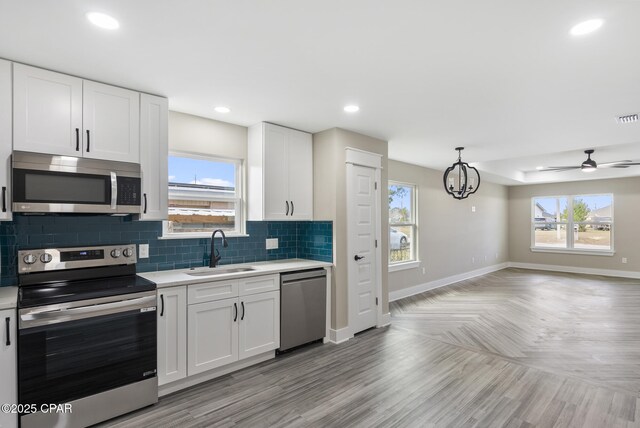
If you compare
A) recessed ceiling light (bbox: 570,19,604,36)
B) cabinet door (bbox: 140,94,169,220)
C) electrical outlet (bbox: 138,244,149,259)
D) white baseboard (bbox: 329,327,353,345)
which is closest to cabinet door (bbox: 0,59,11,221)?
cabinet door (bbox: 140,94,169,220)

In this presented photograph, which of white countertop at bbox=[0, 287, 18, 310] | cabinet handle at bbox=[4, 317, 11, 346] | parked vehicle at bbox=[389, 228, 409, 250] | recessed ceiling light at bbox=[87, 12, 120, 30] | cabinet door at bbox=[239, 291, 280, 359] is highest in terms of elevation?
recessed ceiling light at bbox=[87, 12, 120, 30]

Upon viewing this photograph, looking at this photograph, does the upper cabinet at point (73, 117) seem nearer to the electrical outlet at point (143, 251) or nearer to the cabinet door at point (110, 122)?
the cabinet door at point (110, 122)

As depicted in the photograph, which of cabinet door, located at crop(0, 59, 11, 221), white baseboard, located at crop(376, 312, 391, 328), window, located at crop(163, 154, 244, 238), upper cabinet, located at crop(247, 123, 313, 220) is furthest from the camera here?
white baseboard, located at crop(376, 312, 391, 328)

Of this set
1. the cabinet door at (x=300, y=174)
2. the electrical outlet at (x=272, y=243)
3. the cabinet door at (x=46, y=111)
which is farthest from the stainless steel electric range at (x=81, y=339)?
the cabinet door at (x=300, y=174)

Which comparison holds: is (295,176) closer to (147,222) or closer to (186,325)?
(147,222)

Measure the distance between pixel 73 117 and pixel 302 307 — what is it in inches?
103

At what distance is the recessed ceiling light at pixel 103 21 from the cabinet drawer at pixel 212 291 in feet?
6.21

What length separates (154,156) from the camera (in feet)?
9.48

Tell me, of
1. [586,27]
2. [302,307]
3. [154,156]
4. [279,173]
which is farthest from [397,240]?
[586,27]

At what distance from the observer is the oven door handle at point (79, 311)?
2.04 m

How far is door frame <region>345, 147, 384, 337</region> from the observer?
3986mm

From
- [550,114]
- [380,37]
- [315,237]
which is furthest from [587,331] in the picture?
[380,37]

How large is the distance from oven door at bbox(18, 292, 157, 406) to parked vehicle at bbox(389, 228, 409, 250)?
14.2 ft

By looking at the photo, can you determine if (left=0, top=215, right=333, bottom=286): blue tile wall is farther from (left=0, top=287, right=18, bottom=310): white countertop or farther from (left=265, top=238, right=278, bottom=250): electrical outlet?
(left=0, top=287, right=18, bottom=310): white countertop
